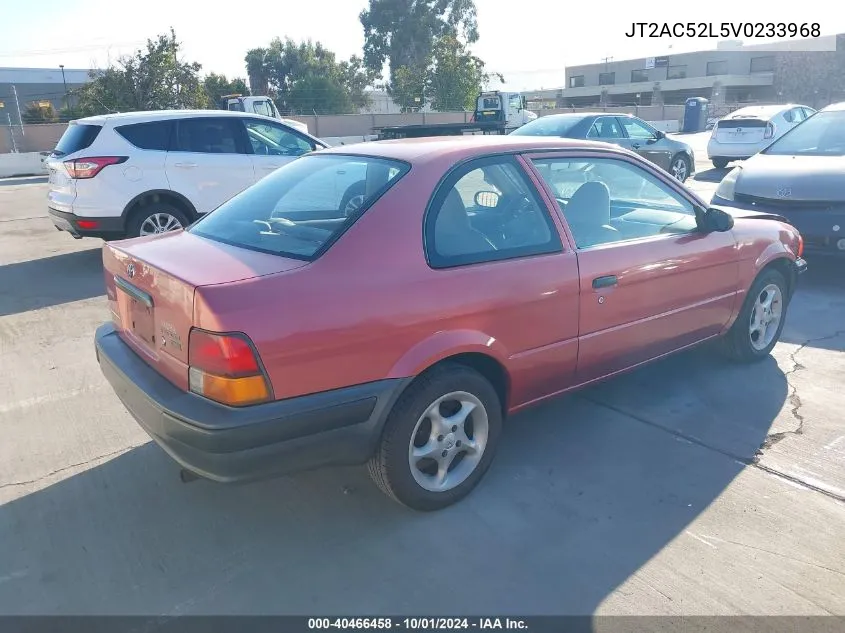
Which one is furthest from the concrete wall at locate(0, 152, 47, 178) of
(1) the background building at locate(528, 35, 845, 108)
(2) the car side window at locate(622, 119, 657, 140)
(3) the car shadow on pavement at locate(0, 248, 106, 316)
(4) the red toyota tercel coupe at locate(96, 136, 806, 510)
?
(1) the background building at locate(528, 35, 845, 108)

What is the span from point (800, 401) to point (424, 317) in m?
2.80

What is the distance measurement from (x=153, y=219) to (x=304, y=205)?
4.84 meters

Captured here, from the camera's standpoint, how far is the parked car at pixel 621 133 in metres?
11.3

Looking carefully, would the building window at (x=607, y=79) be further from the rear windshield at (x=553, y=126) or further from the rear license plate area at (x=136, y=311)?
the rear license plate area at (x=136, y=311)

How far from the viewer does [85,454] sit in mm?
3576

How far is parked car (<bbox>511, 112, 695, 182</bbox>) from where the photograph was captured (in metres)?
11.3

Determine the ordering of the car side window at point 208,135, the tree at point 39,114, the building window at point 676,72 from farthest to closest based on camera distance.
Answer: the building window at point 676,72 → the tree at point 39,114 → the car side window at point 208,135

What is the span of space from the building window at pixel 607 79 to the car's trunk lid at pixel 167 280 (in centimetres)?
7088

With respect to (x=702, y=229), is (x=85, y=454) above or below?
below

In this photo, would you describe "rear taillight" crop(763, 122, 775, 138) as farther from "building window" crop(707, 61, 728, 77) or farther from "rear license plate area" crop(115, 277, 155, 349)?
"building window" crop(707, 61, 728, 77)

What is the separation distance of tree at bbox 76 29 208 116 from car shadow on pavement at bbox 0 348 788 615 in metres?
24.8

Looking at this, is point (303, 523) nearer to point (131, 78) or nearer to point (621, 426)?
point (621, 426)

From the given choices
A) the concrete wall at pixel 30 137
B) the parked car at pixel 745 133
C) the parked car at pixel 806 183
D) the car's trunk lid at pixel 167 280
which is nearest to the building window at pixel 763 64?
the parked car at pixel 745 133

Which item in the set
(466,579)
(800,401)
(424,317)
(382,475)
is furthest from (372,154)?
(800,401)
